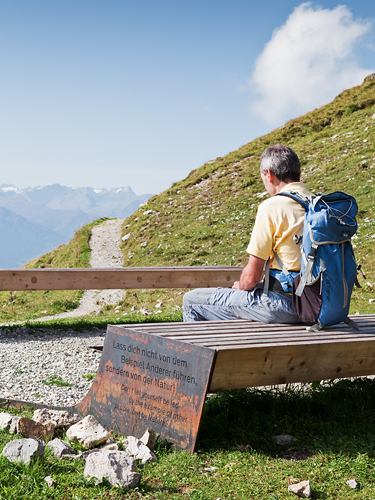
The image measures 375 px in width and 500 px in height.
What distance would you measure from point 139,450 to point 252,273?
1611 millimetres

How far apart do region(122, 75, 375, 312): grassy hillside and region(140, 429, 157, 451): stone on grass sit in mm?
7541

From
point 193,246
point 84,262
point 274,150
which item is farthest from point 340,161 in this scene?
point 274,150

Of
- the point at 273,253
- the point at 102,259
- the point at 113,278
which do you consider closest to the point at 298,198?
the point at 273,253

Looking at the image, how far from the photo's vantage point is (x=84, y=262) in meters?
21.1

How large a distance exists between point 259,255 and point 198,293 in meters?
0.85

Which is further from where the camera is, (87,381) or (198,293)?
(87,381)

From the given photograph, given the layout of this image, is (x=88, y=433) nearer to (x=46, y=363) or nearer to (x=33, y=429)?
(x=33, y=429)

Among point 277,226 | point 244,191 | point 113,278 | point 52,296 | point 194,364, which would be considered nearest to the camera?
point 194,364

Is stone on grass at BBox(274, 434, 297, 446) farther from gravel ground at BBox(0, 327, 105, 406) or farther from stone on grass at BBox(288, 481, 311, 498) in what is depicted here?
gravel ground at BBox(0, 327, 105, 406)

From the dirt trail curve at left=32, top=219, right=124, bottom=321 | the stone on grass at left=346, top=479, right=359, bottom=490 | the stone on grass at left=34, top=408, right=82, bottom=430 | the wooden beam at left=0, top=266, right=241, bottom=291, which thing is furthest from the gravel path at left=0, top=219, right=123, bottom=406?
the dirt trail curve at left=32, top=219, right=124, bottom=321

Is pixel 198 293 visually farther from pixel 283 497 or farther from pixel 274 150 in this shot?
pixel 283 497

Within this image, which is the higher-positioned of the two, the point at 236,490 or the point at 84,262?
the point at 84,262

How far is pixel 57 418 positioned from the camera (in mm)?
3531

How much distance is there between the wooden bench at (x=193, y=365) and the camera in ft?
10.3
